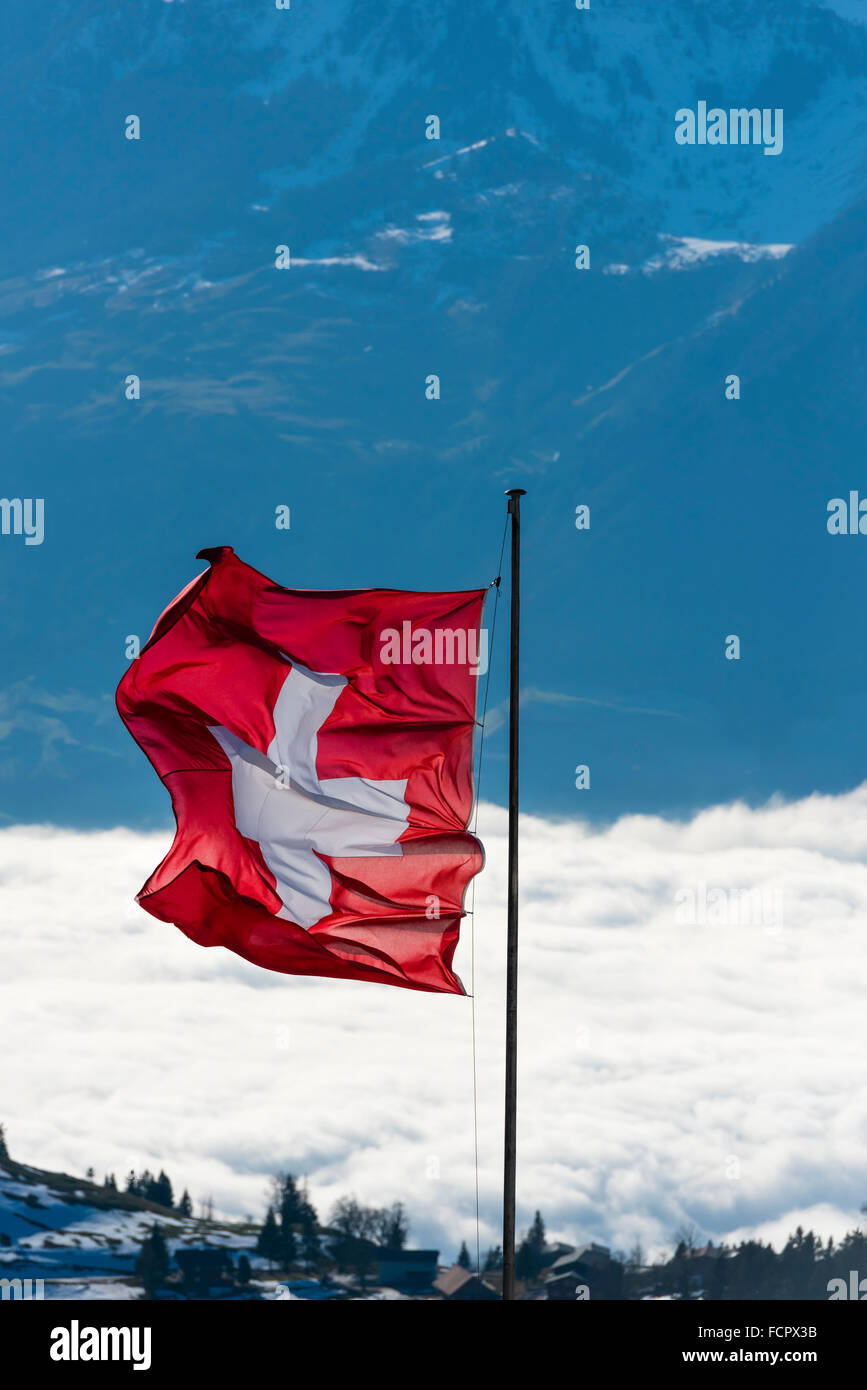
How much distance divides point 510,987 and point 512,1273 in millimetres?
3445

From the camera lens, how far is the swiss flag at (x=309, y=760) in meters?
21.1

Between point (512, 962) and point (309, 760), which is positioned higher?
point (309, 760)

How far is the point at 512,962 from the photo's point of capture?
19.5 metres

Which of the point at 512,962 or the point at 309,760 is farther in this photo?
the point at 309,760

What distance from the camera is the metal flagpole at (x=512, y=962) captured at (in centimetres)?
1852

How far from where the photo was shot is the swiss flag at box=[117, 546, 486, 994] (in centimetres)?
2108

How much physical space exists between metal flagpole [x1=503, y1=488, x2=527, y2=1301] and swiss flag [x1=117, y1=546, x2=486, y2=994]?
0.94 metres

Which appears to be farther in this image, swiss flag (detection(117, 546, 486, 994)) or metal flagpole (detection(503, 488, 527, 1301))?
swiss flag (detection(117, 546, 486, 994))

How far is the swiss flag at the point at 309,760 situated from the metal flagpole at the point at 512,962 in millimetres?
937

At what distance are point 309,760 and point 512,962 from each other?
461 centimetres

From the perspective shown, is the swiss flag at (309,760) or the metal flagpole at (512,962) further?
the swiss flag at (309,760)
